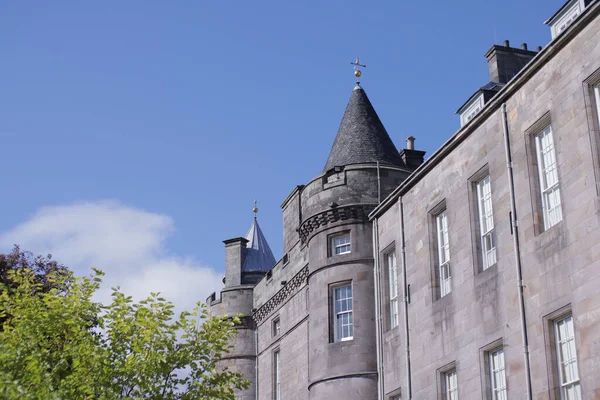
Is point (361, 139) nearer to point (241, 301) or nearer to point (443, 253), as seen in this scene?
point (443, 253)

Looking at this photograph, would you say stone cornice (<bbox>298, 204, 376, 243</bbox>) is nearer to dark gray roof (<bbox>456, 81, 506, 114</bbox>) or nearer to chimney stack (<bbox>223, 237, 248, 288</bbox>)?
dark gray roof (<bbox>456, 81, 506, 114</bbox>)

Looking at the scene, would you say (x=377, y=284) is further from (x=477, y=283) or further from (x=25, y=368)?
(x=25, y=368)

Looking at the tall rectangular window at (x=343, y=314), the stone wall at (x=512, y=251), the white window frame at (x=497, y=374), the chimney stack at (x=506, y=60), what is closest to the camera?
the stone wall at (x=512, y=251)

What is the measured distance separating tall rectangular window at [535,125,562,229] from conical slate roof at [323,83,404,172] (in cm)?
1149

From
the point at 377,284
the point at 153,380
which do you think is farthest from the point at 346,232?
the point at 153,380

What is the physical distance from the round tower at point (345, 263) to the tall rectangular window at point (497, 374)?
7.46 meters

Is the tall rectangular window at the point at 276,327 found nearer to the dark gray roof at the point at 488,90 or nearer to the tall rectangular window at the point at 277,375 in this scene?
the tall rectangular window at the point at 277,375

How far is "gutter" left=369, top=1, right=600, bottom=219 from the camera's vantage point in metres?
18.8

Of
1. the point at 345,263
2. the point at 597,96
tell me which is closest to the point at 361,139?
the point at 345,263

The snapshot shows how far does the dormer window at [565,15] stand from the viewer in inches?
1105

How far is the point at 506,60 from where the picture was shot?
107ft

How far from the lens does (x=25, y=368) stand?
20.8m

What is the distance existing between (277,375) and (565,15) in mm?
17733

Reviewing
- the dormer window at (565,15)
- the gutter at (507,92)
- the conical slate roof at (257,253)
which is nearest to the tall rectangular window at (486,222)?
the gutter at (507,92)
